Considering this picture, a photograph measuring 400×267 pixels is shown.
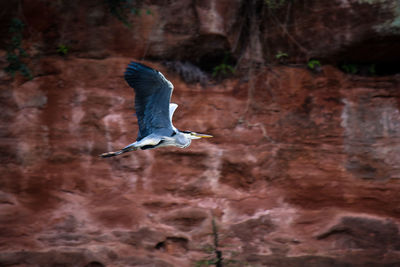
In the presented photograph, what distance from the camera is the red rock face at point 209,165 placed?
5.44 meters

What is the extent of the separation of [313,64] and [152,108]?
333 centimetres

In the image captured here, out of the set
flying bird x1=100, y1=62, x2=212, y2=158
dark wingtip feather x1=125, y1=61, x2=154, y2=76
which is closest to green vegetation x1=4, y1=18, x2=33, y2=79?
flying bird x1=100, y1=62, x2=212, y2=158

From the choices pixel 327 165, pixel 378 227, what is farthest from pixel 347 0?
pixel 378 227

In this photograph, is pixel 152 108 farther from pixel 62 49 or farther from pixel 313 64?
pixel 313 64

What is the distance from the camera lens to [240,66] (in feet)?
20.7

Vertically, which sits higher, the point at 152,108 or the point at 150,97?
the point at 150,97

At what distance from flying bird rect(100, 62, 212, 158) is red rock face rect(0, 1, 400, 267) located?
1.95 metres

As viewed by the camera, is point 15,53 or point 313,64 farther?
point 313,64

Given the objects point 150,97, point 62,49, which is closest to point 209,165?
point 150,97

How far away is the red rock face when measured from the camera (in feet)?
17.9

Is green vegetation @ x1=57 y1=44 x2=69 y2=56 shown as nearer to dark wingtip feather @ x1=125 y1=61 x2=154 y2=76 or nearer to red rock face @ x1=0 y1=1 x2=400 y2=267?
red rock face @ x1=0 y1=1 x2=400 y2=267

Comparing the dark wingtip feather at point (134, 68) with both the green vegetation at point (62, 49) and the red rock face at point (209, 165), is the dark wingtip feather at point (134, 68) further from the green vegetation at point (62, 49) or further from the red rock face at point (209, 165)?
the green vegetation at point (62, 49)

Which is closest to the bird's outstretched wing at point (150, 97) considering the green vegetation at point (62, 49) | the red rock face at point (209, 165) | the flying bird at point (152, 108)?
the flying bird at point (152, 108)

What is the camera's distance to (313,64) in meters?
6.16
